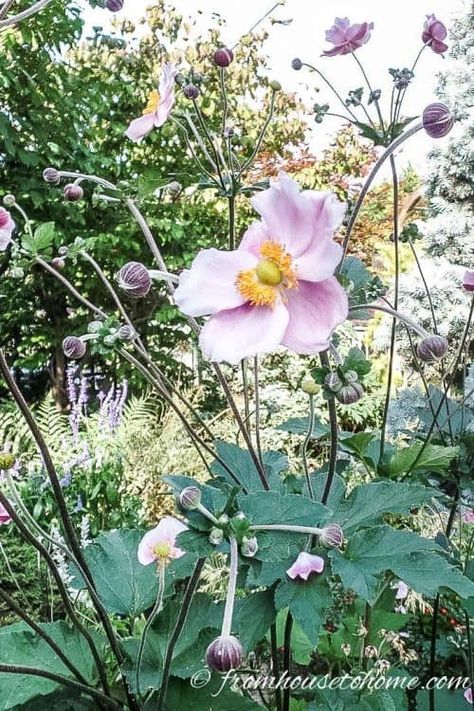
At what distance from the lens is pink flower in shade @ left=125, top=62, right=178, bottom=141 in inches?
25.3

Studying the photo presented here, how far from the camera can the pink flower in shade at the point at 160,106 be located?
642mm

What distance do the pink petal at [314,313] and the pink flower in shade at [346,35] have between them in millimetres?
482

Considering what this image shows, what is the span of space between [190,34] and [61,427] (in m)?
2.61

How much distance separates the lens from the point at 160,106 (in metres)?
0.66

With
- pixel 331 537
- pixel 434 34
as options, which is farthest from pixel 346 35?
pixel 331 537

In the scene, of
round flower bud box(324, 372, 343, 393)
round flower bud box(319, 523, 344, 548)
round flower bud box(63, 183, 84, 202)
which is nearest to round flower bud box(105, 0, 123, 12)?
round flower bud box(63, 183, 84, 202)

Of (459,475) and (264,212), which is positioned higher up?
(264,212)

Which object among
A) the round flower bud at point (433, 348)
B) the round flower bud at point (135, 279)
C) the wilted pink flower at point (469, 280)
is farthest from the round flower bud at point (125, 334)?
the wilted pink flower at point (469, 280)

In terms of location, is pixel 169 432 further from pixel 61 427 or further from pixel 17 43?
pixel 17 43

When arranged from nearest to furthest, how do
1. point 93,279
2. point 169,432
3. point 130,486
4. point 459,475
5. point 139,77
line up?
point 459,475
point 130,486
point 169,432
point 93,279
point 139,77

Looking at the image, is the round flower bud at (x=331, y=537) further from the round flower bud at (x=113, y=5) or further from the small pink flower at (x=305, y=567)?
the round flower bud at (x=113, y=5)

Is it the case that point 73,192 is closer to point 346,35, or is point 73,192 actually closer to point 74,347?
point 74,347

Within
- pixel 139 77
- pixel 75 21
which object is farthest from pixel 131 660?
pixel 139 77

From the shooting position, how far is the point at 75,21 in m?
2.55
